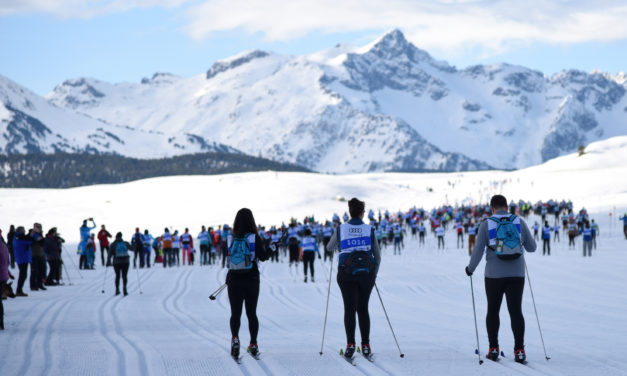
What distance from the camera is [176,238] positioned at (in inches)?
1334

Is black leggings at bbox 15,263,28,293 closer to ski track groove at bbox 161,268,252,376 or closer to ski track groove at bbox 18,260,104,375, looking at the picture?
ski track groove at bbox 18,260,104,375

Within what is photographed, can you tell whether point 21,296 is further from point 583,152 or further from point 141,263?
point 583,152

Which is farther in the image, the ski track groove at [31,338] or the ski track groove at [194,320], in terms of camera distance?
the ski track groove at [31,338]

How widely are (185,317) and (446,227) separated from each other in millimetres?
40532

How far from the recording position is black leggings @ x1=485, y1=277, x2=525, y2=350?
9.30 m

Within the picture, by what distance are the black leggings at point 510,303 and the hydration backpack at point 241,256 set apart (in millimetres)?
2829

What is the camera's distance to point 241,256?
32.1 feet

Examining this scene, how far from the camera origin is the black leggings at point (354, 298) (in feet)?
31.2

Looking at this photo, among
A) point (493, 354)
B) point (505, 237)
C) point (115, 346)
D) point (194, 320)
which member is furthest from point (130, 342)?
point (505, 237)

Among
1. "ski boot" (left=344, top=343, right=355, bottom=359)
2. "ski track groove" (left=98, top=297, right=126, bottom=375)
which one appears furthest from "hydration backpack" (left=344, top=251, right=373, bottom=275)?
"ski track groove" (left=98, top=297, right=126, bottom=375)

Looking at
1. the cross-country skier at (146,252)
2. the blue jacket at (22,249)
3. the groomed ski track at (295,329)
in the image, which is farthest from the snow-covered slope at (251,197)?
the blue jacket at (22,249)

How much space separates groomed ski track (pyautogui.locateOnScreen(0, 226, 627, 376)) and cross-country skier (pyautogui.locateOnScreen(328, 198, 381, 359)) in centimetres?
38

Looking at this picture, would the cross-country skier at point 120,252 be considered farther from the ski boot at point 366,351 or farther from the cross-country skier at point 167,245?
the cross-country skier at point 167,245

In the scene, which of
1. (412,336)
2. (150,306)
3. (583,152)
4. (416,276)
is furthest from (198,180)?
(412,336)
